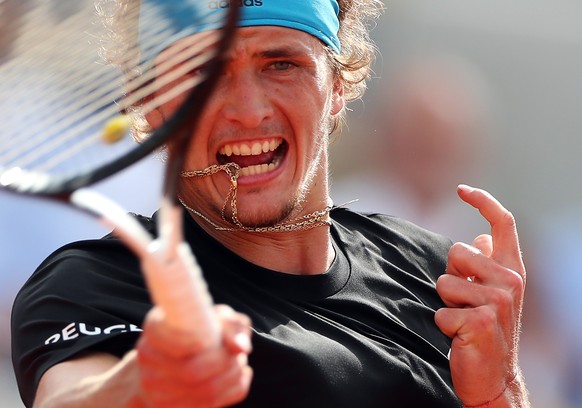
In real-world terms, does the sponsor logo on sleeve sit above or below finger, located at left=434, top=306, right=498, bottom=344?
above

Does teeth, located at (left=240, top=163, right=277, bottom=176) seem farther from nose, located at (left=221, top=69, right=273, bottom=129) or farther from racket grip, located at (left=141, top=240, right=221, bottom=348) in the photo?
racket grip, located at (left=141, top=240, right=221, bottom=348)

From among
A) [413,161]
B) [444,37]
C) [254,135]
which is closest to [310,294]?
[254,135]

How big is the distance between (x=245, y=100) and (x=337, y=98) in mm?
569

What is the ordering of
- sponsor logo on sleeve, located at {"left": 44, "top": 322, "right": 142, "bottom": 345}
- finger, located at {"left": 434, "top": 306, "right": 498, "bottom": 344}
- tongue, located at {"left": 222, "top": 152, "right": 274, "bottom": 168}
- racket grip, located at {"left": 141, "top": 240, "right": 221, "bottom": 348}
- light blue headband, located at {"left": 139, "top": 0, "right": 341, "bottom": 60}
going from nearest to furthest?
1. racket grip, located at {"left": 141, "top": 240, "right": 221, "bottom": 348}
2. light blue headband, located at {"left": 139, "top": 0, "right": 341, "bottom": 60}
3. sponsor logo on sleeve, located at {"left": 44, "top": 322, "right": 142, "bottom": 345}
4. finger, located at {"left": 434, "top": 306, "right": 498, "bottom": 344}
5. tongue, located at {"left": 222, "top": 152, "right": 274, "bottom": 168}

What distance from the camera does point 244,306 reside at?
194 centimetres

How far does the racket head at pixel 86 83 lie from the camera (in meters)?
1.14

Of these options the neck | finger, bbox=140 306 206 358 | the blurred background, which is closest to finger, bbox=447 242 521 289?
the neck

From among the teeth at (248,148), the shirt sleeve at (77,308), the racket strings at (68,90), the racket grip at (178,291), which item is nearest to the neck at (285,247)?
the teeth at (248,148)

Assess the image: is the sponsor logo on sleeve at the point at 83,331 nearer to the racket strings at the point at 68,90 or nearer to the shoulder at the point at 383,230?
the racket strings at the point at 68,90

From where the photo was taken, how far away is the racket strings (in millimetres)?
1297

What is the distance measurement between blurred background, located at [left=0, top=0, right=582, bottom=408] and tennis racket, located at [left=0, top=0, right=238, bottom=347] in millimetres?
1111

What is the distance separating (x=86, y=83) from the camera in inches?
58.0

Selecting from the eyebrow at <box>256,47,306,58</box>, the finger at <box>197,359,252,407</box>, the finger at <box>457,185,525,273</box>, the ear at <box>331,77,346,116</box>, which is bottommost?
the finger at <box>457,185,525,273</box>

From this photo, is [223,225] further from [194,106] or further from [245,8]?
[194,106]
